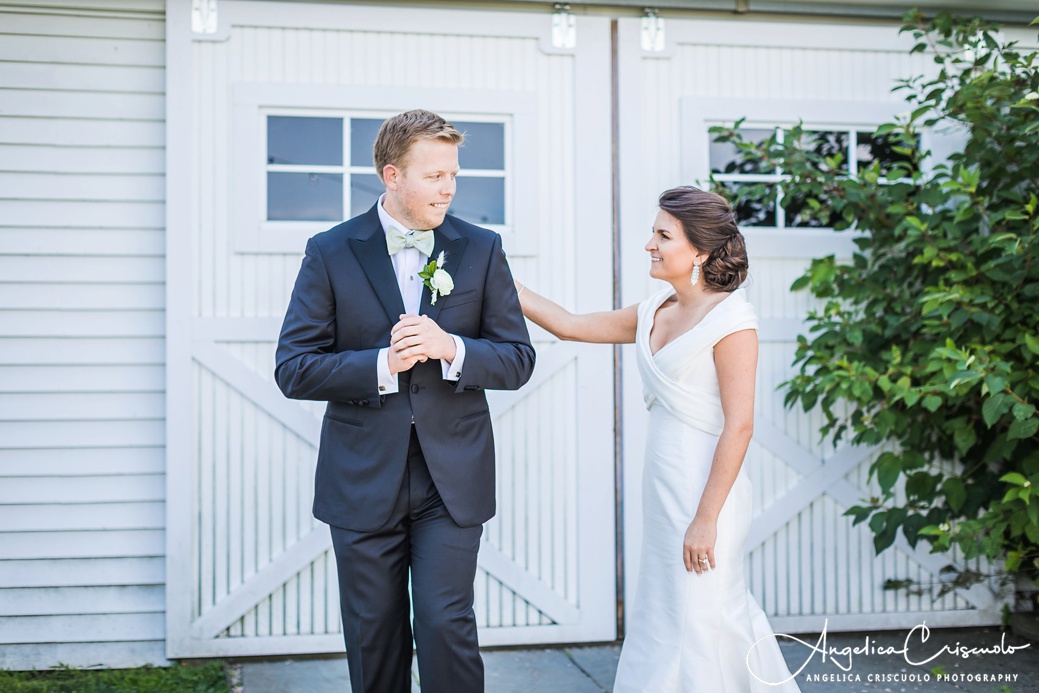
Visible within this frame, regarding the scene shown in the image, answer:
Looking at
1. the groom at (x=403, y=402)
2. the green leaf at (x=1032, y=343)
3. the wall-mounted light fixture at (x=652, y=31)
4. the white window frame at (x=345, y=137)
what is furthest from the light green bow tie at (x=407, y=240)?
the green leaf at (x=1032, y=343)

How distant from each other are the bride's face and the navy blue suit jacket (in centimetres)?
54

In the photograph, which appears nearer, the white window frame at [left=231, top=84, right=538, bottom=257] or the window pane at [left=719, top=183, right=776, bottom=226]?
the white window frame at [left=231, top=84, right=538, bottom=257]

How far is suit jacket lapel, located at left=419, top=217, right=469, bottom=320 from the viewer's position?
8.46ft

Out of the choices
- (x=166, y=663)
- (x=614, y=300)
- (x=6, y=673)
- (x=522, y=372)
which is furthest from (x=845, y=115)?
(x=6, y=673)

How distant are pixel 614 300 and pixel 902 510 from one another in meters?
1.54

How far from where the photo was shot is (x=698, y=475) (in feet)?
9.28

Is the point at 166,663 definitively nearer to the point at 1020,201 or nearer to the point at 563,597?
the point at 563,597

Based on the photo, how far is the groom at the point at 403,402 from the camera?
2516 millimetres

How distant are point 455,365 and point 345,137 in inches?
75.3

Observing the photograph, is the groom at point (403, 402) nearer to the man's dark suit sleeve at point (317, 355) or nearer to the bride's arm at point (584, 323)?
the man's dark suit sleeve at point (317, 355)

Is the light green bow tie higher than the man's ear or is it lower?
lower

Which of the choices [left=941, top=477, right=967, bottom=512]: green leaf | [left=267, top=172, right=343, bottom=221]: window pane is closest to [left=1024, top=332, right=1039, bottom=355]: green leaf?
[left=941, top=477, right=967, bottom=512]: green leaf

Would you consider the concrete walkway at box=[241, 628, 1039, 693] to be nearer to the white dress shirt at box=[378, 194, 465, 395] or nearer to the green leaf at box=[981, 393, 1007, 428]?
the green leaf at box=[981, 393, 1007, 428]

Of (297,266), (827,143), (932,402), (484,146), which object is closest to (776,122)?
(827,143)
